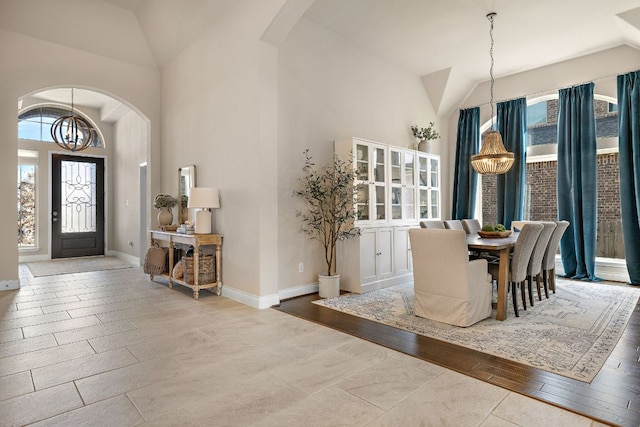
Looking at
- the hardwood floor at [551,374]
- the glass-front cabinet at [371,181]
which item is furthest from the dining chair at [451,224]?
the hardwood floor at [551,374]

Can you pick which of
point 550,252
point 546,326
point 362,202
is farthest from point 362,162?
point 546,326

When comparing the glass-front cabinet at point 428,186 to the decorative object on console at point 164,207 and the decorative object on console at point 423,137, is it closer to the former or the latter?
the decorative object on console at point 423,137

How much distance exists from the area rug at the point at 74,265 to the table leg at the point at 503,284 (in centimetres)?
642

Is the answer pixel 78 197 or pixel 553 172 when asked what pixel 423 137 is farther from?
pixel 78 197

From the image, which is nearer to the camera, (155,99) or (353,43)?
(353,43)

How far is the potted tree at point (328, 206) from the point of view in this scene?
4.53 m

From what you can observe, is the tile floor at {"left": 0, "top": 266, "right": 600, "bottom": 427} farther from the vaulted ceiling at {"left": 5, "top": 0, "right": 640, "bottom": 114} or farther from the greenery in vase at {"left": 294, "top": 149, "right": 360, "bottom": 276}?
the vaulted ceiling at {"left": 5, "top": 0, "right": 640, "bottom": 114}

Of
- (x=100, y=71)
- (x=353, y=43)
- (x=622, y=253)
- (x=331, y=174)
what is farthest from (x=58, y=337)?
(x=622, y=253)

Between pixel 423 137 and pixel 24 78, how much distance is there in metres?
6.02

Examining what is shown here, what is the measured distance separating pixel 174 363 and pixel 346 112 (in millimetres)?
3917

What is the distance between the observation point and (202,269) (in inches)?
176

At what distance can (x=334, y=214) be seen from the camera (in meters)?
4.59

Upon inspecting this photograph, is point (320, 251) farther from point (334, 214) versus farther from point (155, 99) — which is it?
point (155, 99)

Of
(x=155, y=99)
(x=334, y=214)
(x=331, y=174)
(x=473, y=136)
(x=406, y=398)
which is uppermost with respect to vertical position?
(x=155, y=99)
